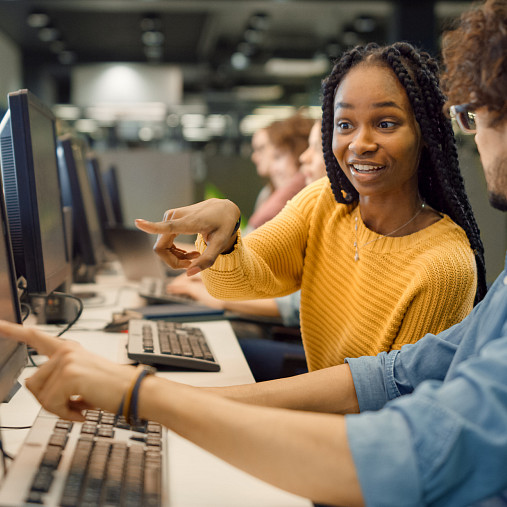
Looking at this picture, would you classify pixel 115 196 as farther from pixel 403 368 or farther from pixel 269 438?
pixel 269 438

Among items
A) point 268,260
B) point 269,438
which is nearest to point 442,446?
point 269,438

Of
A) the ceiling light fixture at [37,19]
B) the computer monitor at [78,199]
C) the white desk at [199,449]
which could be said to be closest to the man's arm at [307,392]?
the white desk at [199,449]

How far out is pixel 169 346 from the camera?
1254 mm

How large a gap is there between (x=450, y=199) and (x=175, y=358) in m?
0.67

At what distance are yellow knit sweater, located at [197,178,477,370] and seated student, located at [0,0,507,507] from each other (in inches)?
13.9

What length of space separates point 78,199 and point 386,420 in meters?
1.43

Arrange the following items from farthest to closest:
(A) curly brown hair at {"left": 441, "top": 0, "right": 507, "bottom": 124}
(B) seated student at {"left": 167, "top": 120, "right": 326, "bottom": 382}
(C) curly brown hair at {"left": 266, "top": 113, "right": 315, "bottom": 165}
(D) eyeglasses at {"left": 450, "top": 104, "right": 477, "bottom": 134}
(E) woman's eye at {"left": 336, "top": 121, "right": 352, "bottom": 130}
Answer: (C) curly brown hair at {"left": 266, "top": 113, "right": 315, "bottom": 165}, (B) seated student at {"left": 167, "top": 120, "right": 326, "bottom": 382}, (E) woman's eye at {"left": 336, "top": 121, "right": 352, "bottom": 130}, (D) eyeglasses at {"left": 450, "top": 104, "right": 477, "bottom": 134}, (A) curly brown hair at {"left": 441, "top": 0, "right": 507, "bottom": 124}

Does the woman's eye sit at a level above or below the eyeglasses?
below

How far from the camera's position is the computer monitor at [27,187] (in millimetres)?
1136

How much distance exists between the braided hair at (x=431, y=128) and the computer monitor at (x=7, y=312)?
0.79 metres

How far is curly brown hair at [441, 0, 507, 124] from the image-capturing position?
75 cm

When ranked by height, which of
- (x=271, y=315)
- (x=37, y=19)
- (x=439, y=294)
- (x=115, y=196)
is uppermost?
(x=37, y=19)

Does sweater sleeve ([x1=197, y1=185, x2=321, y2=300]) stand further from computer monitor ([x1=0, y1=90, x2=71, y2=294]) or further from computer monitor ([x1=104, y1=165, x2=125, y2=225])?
computer monitor ([x1=104, y1=165, x2=125, y2=225])

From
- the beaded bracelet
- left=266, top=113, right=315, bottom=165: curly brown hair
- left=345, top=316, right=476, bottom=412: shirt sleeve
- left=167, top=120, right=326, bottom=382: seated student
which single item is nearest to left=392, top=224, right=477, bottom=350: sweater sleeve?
left=345, top=316, right=476, bottom=412: shirt sleeve
